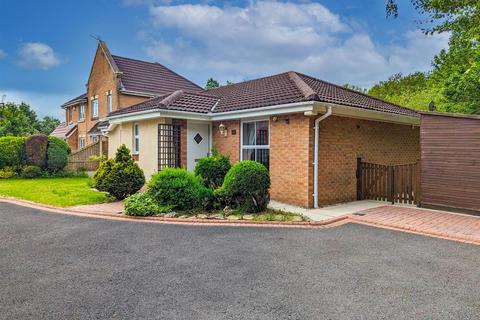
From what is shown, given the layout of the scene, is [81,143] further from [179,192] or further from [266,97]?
[179,192]

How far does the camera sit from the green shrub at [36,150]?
19.8 meters

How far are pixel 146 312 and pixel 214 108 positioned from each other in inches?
428

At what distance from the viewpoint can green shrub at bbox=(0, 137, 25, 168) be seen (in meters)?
19.4

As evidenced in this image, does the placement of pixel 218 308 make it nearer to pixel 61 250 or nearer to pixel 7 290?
pixel 7 290

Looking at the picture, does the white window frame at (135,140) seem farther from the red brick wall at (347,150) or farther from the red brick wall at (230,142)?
the red brick wall at (347,150)

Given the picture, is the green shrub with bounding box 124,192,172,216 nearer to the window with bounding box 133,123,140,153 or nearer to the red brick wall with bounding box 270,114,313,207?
the red brick wall with bounding box 270,114,313,207

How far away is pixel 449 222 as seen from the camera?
8.63 metres

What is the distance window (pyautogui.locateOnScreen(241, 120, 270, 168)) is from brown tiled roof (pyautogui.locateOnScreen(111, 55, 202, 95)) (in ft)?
53.0

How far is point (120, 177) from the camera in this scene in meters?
11.4

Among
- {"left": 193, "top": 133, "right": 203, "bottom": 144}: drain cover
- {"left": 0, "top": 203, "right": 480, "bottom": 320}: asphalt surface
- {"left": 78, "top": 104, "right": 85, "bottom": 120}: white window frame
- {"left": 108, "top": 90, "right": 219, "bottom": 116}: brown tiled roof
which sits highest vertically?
{"left": 78, "top": 104, "right": 85, "bottom": 120}: white window frame

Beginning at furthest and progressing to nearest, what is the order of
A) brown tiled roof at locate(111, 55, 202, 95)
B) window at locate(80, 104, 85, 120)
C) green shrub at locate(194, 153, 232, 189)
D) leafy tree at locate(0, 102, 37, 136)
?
window at locate(80, 104, 85, 120) → leafy tree at locate(0, 102, 37, 136) → brown tiled roof at locate(111, 55, 202, 95) → green shrub at locate(194, 153, 232, 189)

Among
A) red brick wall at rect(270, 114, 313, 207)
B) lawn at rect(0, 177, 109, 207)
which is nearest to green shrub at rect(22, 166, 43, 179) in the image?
lawn at rect(0, 177, 109, 207)

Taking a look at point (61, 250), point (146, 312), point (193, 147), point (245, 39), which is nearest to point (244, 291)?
point (146, 312)

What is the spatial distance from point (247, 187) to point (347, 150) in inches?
177
